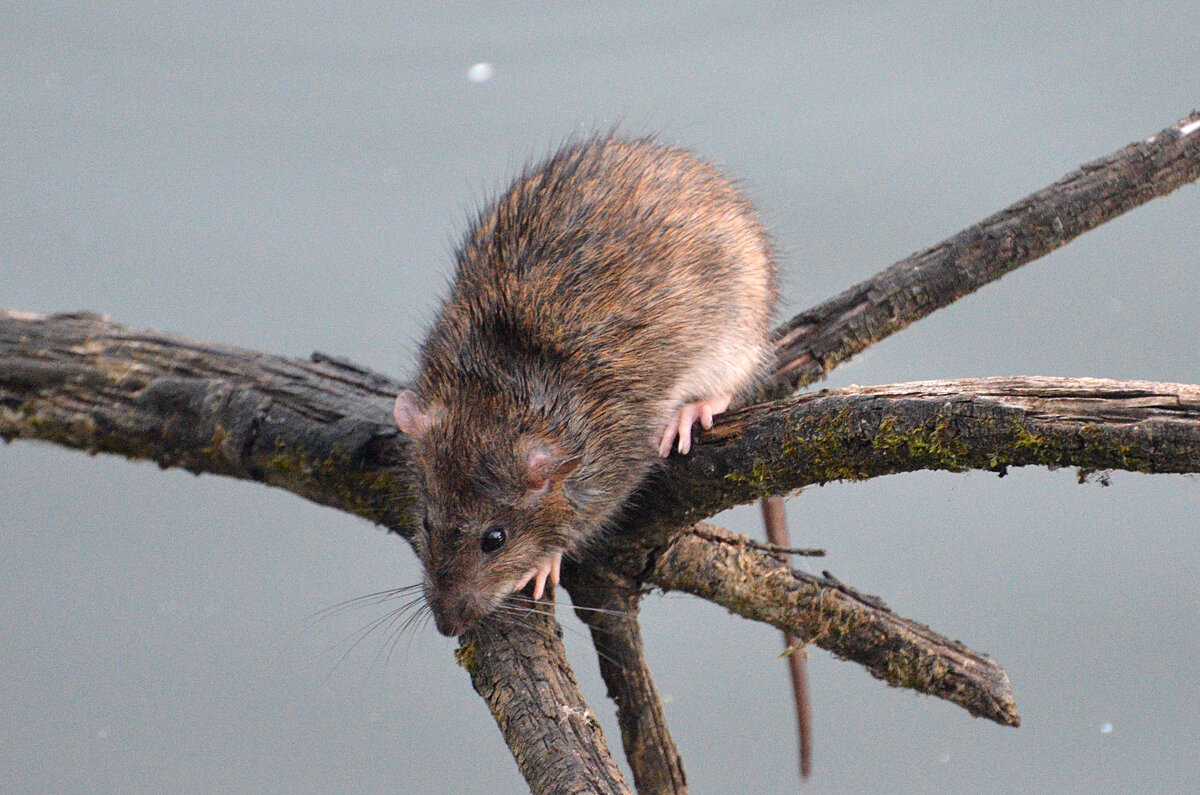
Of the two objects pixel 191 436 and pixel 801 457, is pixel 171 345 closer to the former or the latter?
pixel 191 436

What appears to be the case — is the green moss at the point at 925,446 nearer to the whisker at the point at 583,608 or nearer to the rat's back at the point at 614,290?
the rat's back at the point at 614,290

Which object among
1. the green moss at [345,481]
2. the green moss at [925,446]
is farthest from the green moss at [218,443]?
the green moss at [925,446]

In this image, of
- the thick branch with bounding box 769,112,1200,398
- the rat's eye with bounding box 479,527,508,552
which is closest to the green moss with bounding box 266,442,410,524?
the rat's eye with bounding box 479,527,508,552

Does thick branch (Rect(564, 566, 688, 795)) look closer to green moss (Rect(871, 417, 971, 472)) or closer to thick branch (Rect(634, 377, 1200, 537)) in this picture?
thick branch (Rect(634, 377, 1200, 537))

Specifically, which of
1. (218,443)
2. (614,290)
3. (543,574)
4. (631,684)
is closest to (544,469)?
(543,574)

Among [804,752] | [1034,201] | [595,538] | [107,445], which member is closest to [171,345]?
[107,445]
